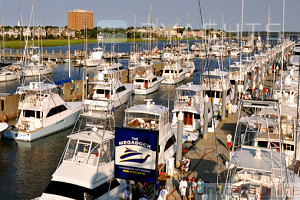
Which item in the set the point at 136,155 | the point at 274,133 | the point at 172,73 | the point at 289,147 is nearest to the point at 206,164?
the point at 274,133

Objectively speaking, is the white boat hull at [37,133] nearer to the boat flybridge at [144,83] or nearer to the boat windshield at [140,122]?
the boat windshield at [140,122]

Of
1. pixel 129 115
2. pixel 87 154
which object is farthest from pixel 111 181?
pixel 129 115

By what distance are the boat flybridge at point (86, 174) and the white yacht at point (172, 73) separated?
135 ft

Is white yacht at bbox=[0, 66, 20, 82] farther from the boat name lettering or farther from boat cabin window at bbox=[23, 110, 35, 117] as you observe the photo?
the boat name lettering

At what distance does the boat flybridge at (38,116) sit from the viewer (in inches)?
1112

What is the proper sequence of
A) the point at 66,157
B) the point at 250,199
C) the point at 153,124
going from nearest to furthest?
the point at 250,199 → the point at 66,157 → the point at 153,124

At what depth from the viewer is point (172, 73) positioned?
5988 centimetres

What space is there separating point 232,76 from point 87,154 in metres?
33.6

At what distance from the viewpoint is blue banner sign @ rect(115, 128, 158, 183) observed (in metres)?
14.7

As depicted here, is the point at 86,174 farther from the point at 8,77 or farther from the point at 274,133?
the point at 8,77

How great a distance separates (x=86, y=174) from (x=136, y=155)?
2445 millimetres

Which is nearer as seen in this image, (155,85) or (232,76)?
(232,76)

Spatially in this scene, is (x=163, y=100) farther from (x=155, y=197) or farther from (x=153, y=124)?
(x=155, y=197)

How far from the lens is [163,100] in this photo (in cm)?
4572
